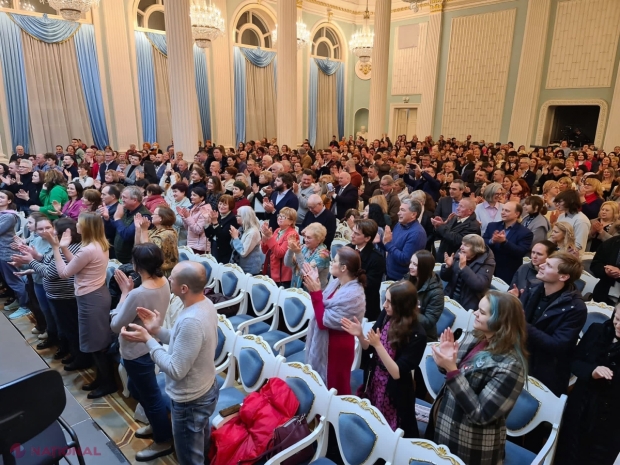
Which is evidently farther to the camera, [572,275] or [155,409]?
[155,409]

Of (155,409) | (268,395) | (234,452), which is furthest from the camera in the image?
(155,409)

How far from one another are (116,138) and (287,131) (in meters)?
5.45

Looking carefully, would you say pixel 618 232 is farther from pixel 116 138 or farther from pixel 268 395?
pixel 116 138

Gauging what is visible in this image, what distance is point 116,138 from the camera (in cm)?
1230

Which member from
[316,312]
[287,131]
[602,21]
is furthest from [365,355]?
[602,21]

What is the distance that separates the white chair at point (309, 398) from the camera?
2.09 metres

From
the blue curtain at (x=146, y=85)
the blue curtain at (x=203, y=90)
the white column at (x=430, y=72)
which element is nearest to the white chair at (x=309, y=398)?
the blue curtain at (x=146, y=85)

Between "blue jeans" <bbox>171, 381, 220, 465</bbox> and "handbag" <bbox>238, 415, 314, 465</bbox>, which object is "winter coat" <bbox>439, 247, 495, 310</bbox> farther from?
"blue jeans" <bbox>171, 381, 220, 465</bbox>

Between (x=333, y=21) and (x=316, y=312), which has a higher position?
(x=333, y=21)

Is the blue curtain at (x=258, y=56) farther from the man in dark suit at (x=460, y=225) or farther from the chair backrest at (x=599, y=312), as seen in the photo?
the chair backrest at (x=599, y=312)

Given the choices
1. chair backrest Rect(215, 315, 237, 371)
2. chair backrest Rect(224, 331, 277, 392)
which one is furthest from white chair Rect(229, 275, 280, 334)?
chair backrest Rect(224, 331, 277, 392)

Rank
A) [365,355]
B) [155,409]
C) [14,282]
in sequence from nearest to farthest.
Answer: [155,409]
[365,355]
[14,282]

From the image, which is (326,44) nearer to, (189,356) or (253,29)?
(253,29)

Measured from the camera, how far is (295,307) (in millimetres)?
3383
